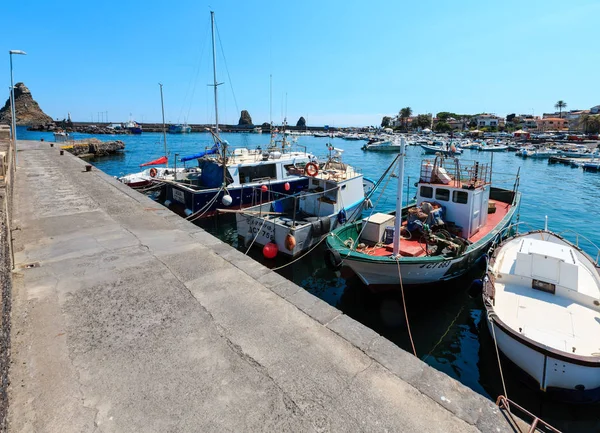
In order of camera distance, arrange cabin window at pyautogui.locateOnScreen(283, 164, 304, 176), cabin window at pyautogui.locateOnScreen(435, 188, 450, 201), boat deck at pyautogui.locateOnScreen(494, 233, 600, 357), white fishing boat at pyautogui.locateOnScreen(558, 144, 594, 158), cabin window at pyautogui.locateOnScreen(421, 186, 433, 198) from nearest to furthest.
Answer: boat deck at pyautogui.locateOnScreen(494, 233, 600, 357) → cabin window at pyautogui.locateOnScreen(435, 188, 450, 201) → cabin window at pyautogui.locateOnScreen(421, 186, 433, 198) → cabin window at pyautogui.locateOnScreen(283, 164, 304, 176) → white fishing boat at pyautogui.locateOnScreen(558, 144, 594, 158)

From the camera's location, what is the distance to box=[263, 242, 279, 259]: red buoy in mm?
11461

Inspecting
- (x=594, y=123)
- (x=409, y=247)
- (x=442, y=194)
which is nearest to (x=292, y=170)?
(x=442, y=194)

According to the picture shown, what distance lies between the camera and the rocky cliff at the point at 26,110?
479ft

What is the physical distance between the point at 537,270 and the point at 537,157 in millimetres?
60645

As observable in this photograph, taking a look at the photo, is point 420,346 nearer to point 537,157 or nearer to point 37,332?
point 37,332

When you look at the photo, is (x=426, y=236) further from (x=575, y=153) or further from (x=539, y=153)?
(x=575, y=153)

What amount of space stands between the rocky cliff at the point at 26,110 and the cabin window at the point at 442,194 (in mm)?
181308

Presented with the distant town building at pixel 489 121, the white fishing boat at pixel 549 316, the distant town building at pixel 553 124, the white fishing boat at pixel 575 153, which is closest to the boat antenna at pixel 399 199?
the white fishing boat at pixel 549 316

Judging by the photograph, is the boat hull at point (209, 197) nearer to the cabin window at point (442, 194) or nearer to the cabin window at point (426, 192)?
the cabin window at point (426, 192)

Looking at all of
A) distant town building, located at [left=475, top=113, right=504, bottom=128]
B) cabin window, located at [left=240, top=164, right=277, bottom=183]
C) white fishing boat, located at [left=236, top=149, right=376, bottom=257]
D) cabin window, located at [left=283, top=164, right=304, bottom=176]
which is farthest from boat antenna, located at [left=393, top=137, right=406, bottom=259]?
distant town building, located at [left=475, top=113, right=504, bottom=128]

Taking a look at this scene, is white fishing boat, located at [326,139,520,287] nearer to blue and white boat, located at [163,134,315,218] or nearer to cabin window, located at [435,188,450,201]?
cabin window, located at [435,188,450,201]

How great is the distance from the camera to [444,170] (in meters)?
11.5

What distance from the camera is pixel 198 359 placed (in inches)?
138

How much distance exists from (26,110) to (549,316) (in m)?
197
